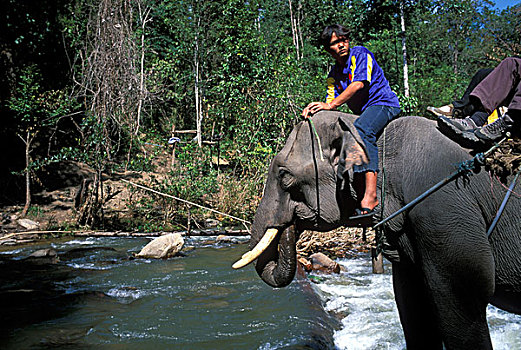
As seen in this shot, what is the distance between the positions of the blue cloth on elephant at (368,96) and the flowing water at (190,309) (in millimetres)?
2616

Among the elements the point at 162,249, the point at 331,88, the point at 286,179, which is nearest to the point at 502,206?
the point at 286,179

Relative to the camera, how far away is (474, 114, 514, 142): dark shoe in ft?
9.47

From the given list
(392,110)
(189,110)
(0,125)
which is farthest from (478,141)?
(189,110)

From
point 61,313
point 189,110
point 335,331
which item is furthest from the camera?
point 189,110

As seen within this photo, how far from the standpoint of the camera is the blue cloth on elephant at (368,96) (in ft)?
10.6

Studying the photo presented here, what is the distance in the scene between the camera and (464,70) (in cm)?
3728

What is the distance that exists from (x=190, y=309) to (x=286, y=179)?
3.70 m

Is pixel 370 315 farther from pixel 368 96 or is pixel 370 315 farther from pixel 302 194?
pixel 368 96

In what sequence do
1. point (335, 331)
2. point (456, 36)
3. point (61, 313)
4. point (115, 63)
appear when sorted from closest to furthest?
point (335, 331) → point (61, 313) → point (115, 63) → point (456, 36)

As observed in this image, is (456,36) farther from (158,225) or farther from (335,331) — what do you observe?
(335,331)

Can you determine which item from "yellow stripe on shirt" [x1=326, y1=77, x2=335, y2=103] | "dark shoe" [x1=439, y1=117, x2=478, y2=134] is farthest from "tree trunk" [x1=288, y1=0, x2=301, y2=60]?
"dark shoe" [x1=439, y1=117, x2=478, y2=134]

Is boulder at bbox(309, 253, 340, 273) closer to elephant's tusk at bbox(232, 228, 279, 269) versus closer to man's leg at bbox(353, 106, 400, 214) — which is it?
elephant's tusk at bbox(232, 228, 279, 269)

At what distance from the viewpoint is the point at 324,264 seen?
8.68 metres

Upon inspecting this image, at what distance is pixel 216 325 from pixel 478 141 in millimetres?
3967
